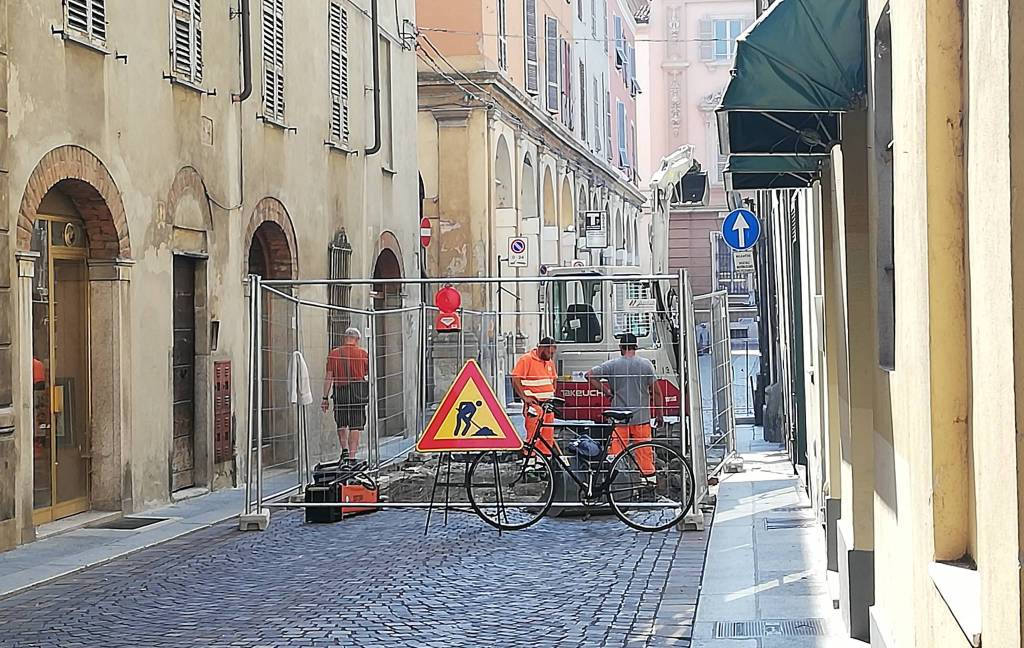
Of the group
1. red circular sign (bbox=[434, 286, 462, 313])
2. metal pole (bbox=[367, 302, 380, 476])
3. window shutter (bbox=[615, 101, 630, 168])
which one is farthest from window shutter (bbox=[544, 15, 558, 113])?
metal pole (bbox=[367, 302, 380, 476])

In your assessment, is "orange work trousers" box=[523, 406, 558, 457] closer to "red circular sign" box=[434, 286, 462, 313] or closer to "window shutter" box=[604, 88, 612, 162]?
"red circular sign" box=[434, 286, 462, 313]

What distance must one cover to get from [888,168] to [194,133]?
10915 millimetres

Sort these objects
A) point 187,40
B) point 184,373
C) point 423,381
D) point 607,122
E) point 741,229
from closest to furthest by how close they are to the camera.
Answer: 1. point 187,40
2. point 184,373
3. point 423,381
4. point 741,229
5. point 607,122

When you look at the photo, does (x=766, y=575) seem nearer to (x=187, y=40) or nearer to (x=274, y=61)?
(x=187, y=40)

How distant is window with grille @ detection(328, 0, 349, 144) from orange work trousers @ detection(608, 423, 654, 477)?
28.5 feet

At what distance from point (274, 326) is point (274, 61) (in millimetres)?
4327

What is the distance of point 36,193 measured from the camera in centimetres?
1242

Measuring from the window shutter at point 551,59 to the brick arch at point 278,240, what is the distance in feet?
74.6

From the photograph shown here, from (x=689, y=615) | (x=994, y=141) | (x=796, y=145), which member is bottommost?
(x=689, y=615)

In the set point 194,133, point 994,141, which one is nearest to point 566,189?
point 194,133

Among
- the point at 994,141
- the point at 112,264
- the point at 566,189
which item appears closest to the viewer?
the point at 994,141

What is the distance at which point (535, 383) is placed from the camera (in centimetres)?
1495

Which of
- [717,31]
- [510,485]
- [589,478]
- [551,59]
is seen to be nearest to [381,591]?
[510,485]

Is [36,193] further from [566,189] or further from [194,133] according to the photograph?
[566,189]
